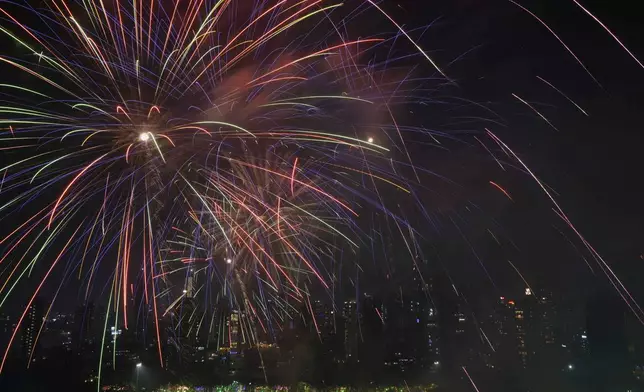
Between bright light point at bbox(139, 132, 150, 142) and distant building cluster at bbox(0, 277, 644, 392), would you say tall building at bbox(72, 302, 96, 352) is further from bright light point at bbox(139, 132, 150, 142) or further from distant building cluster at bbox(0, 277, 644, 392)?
bright light point at bbox(139, 132, 150, 142)

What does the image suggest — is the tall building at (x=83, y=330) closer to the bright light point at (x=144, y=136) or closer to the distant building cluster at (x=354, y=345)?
the distant building cluster at (x=354, y=345)

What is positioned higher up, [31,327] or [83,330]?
[83,330]

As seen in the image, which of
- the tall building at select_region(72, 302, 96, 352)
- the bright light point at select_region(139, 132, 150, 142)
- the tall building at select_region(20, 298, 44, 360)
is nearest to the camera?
the bright light point at select_region(139, 132, 150, 142)

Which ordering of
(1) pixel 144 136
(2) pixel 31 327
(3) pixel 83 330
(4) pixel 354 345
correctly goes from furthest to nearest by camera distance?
(4) pixel 354 345, (3) pixel 83 330, (2) pixel 31 327, (1) pixel 144 136

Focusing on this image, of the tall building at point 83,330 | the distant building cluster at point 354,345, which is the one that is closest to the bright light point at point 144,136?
the distant building cluster at point 354,345

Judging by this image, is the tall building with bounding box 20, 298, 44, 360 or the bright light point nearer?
the bright light point

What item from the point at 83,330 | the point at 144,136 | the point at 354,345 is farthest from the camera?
the point at 354,345

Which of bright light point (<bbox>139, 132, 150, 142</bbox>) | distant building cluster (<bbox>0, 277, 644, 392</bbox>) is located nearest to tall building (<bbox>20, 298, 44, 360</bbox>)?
distant building cluster (<bbox>0, 277, 644, 392</bbox>)

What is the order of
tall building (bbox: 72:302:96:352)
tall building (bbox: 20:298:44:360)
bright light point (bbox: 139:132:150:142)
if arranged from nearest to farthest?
bright light point (bbox: 139:132:150:142) → tall building (bbox: 20:298:44:360) → tall building (bbox: 72:302:96:352)

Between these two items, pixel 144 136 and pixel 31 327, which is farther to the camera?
pixel 31 327

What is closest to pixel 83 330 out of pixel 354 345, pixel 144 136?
pixel 144 136

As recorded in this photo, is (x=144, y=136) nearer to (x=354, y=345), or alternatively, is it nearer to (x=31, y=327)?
(x=31, y=327)

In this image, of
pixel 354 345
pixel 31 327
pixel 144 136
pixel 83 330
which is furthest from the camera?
pixel 354 345
